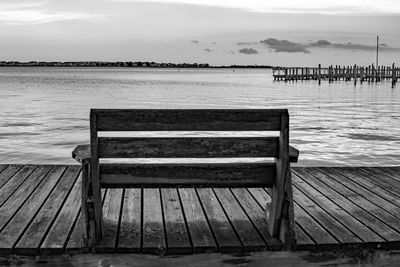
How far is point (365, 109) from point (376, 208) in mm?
29396

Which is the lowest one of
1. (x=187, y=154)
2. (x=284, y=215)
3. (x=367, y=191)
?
(x=367, y=191)

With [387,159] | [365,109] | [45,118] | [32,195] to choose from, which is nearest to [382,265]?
[32,195]

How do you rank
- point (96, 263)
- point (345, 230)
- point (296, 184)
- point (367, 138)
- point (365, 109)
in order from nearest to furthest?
point (96, 263) → point (345, 230) → point (296, 184) → point (367, 138) → point (365, 109)

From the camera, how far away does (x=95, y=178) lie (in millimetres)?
4160

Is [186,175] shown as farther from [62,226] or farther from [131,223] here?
[62,226]

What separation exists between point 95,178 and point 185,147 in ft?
2.42

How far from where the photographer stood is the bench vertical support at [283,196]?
13.9 feet

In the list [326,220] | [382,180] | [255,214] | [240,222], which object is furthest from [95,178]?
[382,180]

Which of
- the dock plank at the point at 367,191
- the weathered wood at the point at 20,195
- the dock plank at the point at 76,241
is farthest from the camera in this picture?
the dock plank at the point at 367,191

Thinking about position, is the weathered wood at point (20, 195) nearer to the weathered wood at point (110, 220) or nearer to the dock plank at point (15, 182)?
the dock plank at point (15, 182)

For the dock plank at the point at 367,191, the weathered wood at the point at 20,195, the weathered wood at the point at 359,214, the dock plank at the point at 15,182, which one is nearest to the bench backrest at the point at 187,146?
the weathered wood at the point at 359,214

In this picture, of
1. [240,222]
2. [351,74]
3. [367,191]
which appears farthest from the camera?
[351,74]

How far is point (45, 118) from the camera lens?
93.7ft

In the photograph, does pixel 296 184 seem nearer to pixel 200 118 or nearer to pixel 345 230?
pixel 345 230
